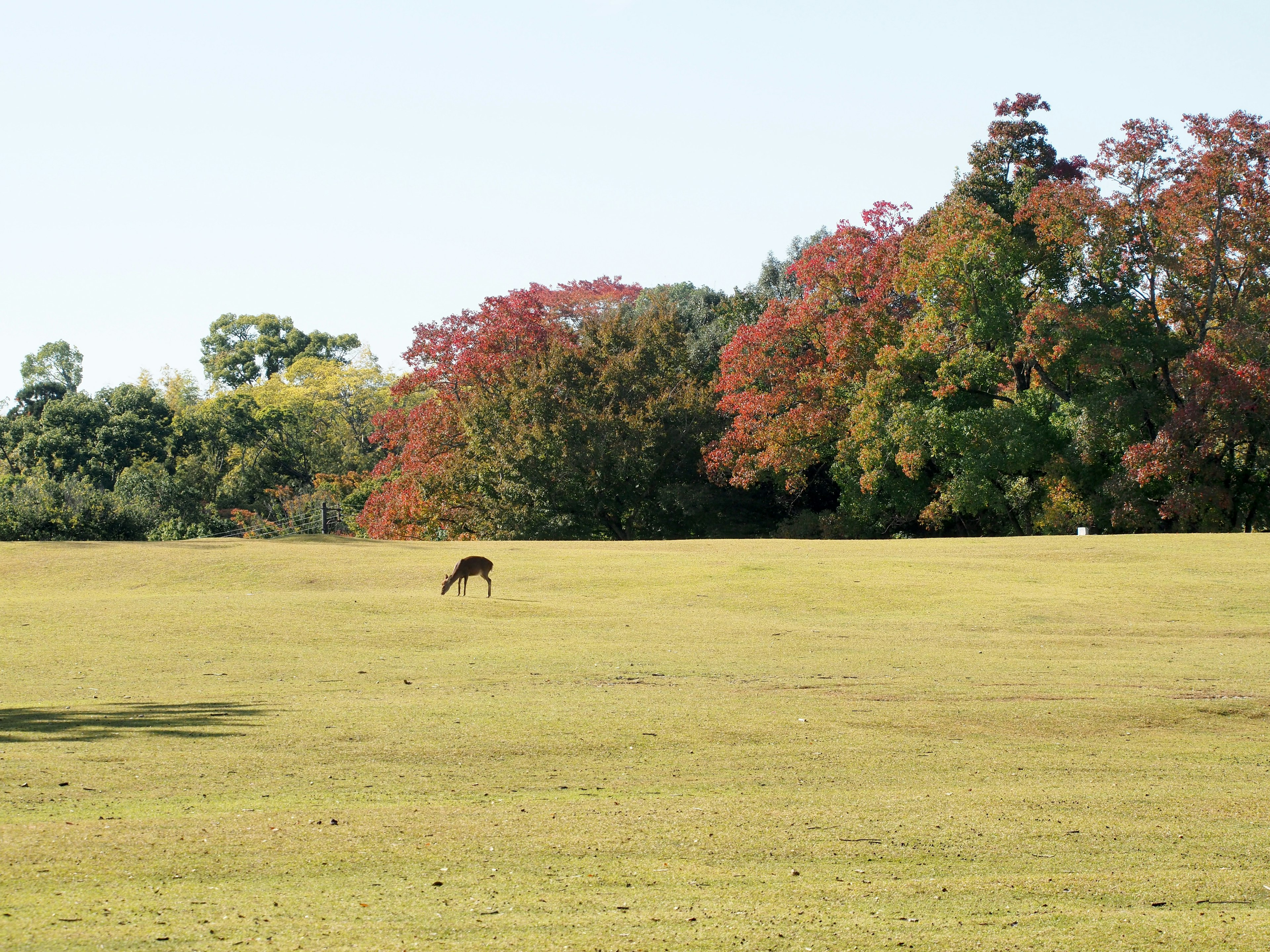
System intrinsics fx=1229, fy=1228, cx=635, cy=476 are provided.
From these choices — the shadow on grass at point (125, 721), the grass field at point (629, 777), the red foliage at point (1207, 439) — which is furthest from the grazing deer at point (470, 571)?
the red foliage at point (1207, 439)

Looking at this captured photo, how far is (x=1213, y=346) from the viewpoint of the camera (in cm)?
3812

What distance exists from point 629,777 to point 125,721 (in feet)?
16.0

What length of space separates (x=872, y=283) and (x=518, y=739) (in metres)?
38.8

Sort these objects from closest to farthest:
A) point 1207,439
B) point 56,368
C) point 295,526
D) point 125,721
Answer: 1. point 125,721
2. point 1207,439
3. point 295,526
4. point 56,368

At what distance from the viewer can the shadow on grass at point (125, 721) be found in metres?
10.4

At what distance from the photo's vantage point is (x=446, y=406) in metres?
51.1

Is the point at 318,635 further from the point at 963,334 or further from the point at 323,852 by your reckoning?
the point at 963,334

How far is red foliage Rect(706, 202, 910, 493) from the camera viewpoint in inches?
1802

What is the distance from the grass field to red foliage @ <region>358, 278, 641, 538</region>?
27.7 metres

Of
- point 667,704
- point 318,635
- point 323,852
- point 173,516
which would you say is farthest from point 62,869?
point 173,516

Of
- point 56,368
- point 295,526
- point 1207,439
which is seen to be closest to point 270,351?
point 56,368

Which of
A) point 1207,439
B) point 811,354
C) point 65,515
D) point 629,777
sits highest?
point 811,354

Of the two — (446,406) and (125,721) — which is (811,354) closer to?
(446,406)

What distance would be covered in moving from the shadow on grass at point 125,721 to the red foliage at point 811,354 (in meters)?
35.6
